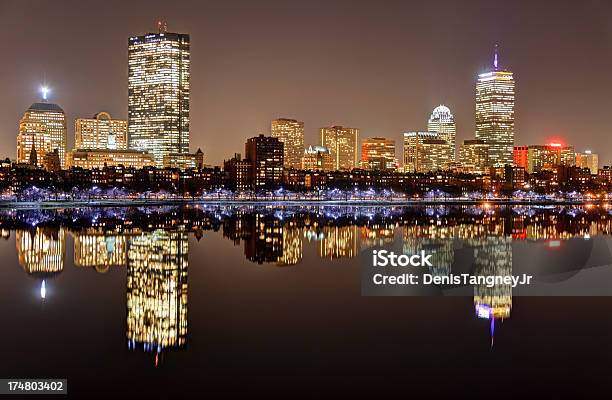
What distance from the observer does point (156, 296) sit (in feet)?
75.0

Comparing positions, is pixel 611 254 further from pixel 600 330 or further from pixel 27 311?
pixel 27 311

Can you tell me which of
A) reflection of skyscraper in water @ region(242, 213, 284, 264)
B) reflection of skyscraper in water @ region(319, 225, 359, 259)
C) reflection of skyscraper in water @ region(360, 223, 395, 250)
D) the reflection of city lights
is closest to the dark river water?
the reflection of city lights

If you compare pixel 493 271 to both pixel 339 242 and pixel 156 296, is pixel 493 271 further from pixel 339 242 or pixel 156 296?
pixel 339 242

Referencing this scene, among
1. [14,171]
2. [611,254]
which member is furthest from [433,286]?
[14,171]

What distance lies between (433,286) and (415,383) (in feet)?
38.2

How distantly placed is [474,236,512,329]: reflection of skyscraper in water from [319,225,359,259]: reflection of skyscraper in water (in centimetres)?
694

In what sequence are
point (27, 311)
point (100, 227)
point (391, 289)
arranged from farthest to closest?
point (100, 227) < point (391, 289) < point (27, 311)

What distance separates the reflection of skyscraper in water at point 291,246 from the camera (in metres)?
34.8

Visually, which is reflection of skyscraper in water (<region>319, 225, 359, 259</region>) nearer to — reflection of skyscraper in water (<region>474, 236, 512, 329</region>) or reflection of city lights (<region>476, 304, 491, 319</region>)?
reflection of skyscraper in water (<region>474, 236, 512, 329</region>)

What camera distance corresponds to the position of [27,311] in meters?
21.3

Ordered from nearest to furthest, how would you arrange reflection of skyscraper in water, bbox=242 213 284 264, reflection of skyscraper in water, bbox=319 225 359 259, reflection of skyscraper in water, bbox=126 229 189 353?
1. reflection of skyscraper in water, bbox=126 229 189 353
2. reflection of skyscraper in water, bbox=242 213 284 264
3. reflection of skyscraper in water, bbox=319 225 359 259

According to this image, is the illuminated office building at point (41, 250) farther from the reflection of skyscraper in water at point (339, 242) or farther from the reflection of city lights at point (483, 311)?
the reflection of city lights at point (483, 311)

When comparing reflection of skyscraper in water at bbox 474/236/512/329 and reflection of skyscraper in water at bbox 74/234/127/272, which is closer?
reflection of skyscraper in water at bbox 474/236/512/329

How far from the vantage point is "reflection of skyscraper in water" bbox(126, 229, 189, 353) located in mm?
17578
